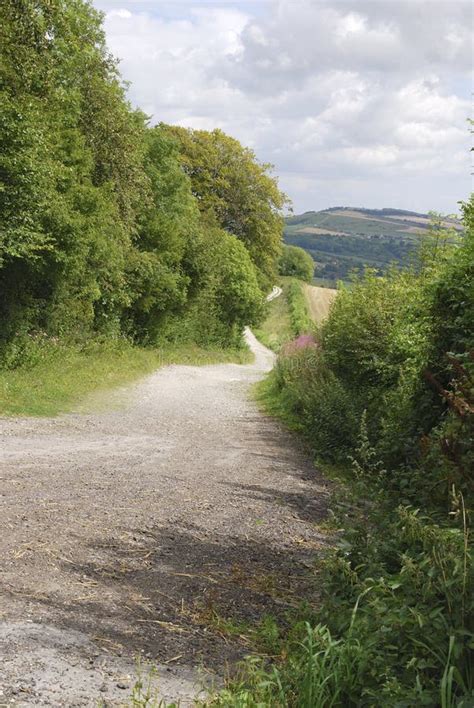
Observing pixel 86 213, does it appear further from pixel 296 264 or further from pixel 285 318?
pixel 296 264

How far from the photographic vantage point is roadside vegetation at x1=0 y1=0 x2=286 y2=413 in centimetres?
1510

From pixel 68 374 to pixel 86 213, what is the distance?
474cm

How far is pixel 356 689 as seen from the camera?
→ 3.28 m

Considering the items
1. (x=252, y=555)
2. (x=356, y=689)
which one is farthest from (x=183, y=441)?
(x=356, y=689)


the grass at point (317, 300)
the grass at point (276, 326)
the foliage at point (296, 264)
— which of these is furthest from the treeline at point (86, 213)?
the foliage at point (296, 264)

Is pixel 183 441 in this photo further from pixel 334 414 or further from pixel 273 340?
pixel 273 340

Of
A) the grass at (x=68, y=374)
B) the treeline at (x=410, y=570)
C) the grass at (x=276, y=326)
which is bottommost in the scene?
the grass at (x=276, y=326)

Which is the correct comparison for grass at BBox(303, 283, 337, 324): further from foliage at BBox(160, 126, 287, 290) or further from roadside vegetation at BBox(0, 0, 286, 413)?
roadside vegetation at BBox(0, 0, 286, 413)

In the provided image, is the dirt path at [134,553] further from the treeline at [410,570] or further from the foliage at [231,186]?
the foliage at [231,186]

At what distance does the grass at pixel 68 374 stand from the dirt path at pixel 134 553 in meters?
1.85

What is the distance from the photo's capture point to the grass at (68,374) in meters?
14.0

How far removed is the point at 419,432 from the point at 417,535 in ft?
13.4

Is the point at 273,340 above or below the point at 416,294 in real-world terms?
below

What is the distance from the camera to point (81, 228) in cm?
1872
